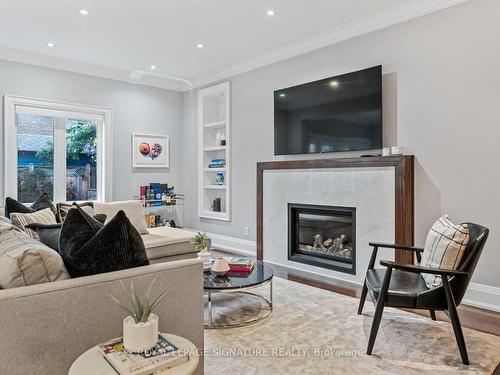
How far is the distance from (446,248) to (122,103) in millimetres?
5099

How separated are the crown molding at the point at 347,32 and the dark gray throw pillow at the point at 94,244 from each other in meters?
3.40

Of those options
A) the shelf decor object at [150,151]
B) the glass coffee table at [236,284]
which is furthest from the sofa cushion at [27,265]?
the shelf decor object at [150,151]

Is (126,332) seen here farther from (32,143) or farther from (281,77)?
(32,143)

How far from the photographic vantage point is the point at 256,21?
3.89m

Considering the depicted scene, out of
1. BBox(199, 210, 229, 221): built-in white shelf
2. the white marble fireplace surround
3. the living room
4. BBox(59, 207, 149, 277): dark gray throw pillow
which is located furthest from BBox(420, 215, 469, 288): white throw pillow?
BBox(199, 210, 229, 221): built-in white shelf

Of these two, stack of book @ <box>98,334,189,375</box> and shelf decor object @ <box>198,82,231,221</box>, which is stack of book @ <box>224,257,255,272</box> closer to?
stack of book @ <box>98,334,189,375</box>

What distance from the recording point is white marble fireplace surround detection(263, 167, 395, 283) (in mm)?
3658

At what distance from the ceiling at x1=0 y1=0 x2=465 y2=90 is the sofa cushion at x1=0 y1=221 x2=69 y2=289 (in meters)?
2.79

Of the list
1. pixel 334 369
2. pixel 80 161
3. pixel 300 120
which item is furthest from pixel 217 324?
pixel 80 161

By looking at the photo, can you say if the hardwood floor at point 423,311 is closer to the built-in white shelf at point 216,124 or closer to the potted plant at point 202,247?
the potted plant at point 202,247

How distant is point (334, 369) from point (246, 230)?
334cm

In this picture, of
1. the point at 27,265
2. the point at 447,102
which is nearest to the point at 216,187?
the point at 447,102

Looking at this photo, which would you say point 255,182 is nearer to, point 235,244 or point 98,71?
point 235,244

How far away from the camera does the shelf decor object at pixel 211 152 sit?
5.94m
